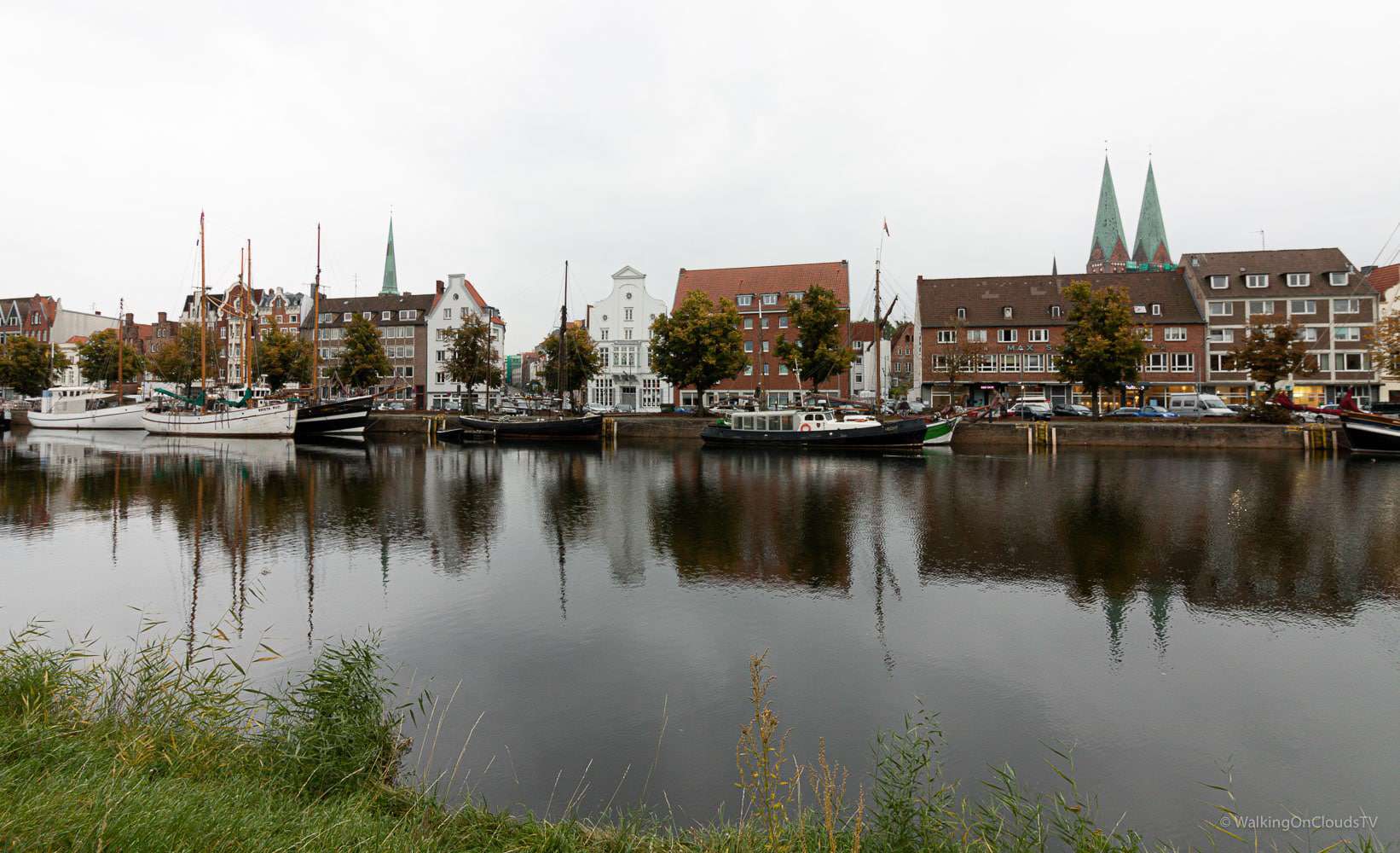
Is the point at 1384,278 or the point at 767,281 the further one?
the point at 767,281

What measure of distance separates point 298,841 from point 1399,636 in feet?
46.8

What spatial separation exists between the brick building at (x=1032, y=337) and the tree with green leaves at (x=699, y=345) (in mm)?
22935

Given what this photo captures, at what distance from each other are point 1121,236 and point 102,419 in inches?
6038

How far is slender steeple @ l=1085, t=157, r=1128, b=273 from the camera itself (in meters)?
136

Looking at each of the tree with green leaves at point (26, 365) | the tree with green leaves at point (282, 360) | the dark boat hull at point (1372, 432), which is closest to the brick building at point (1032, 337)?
the dark boat hull at point (1372, 432)

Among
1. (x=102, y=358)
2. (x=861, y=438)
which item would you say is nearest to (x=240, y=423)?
(x=861, y=438)

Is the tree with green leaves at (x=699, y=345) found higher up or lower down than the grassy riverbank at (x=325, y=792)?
higher up

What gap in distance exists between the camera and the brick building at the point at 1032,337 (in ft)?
233

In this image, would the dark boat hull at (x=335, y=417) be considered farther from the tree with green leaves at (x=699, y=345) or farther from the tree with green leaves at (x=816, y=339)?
the tree with green leaves at (x=816, y=339)

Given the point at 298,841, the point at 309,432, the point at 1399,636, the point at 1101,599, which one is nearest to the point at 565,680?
the point at 298,841

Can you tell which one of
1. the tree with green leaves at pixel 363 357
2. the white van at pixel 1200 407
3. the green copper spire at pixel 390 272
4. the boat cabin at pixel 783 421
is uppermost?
the green copper spire at pixel 390 272

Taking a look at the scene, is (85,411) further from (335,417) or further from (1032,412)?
(1032,412)

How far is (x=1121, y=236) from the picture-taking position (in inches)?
5423

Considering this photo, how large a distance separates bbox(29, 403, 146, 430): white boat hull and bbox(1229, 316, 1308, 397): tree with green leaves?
88.6 metres
